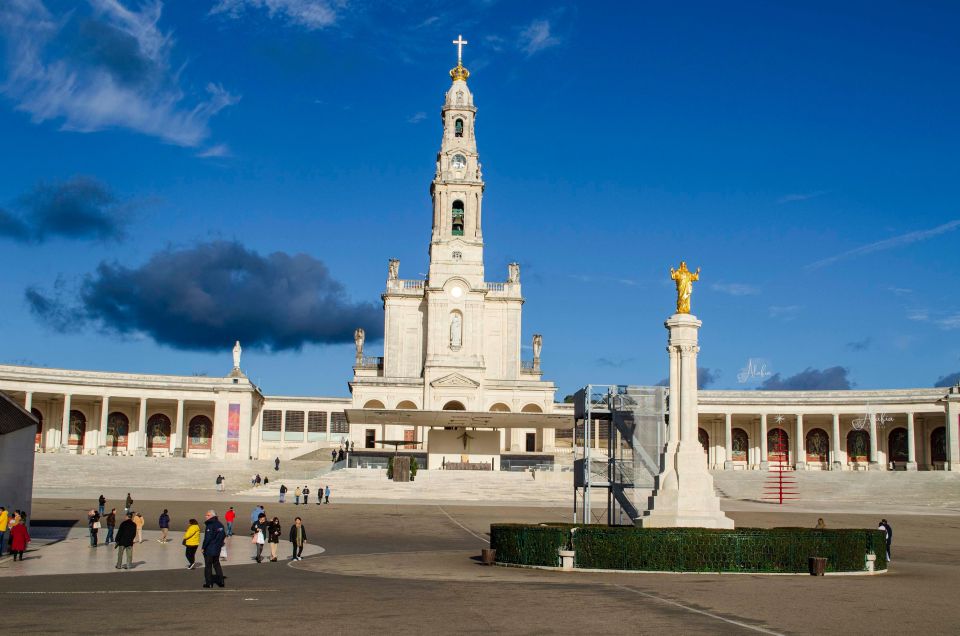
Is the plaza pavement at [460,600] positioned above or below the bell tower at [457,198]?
below

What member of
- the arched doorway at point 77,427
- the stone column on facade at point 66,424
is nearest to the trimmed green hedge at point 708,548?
the stone column on facade at point 66,424

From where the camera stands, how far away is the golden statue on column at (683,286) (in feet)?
98.1

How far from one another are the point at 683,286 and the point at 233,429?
6499 centimetres

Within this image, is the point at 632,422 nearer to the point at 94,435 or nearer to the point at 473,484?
the point at 473,484

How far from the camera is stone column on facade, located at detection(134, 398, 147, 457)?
88650mm

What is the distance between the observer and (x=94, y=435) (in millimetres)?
91688

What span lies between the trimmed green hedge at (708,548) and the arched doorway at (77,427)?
75.8 m

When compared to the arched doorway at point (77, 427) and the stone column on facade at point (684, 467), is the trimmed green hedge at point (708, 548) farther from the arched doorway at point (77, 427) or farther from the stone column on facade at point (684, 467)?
the arched doorway at point (77, 427)

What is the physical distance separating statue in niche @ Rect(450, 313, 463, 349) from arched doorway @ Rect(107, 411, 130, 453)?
3115 centimetres

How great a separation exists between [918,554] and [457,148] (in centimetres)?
6842

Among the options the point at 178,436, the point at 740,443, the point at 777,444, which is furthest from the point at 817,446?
the point at 178,436

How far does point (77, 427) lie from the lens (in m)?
92.4

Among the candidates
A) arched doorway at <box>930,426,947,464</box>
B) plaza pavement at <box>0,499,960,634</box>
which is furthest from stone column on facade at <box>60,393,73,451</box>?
arched doorway at <box>930,426,947,464</box>

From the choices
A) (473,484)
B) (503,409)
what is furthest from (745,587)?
(503,409)
